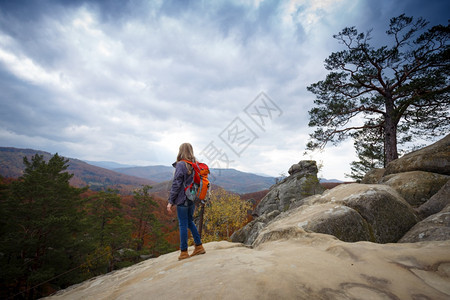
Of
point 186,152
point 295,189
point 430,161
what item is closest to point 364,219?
point 186,152

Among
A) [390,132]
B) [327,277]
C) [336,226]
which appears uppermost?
[390,132]

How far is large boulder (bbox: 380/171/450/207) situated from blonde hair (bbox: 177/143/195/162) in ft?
33.4

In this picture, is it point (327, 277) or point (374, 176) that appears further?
point (374, 176)

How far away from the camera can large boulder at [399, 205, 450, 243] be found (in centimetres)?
437

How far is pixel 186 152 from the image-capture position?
4.92m

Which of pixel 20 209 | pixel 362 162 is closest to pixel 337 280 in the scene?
pixel 20 209

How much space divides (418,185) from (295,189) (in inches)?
805

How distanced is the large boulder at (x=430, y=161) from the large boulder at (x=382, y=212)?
535 cm

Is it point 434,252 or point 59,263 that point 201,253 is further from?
point 59,263

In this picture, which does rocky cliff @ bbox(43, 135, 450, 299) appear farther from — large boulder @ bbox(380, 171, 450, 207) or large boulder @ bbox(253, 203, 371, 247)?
large boulder @ bbox(380, 171, 450, 207)

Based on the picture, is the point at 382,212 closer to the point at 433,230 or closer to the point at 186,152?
the point at 433,230

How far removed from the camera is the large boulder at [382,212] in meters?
5.48

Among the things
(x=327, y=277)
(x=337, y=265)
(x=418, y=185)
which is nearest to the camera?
(x=327, y=277)

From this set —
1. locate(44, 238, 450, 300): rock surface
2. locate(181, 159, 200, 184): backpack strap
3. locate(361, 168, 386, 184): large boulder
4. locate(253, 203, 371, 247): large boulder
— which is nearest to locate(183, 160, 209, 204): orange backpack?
locate(181, 159, 200, 184): backpack strap
